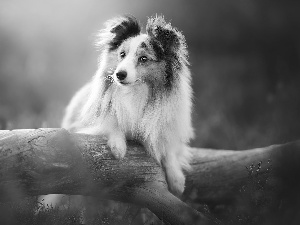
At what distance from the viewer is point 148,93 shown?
122 inches

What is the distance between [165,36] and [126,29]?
0.97 ft

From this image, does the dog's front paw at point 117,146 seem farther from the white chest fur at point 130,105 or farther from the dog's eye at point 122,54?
the dog's eye at point 122,54

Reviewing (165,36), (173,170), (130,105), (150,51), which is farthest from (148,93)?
(173,170)

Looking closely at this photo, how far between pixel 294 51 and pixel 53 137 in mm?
4294

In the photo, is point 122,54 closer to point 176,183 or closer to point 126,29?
point 126,29

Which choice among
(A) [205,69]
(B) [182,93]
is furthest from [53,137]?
(A) [205,69]

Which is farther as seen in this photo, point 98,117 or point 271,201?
point 98,117

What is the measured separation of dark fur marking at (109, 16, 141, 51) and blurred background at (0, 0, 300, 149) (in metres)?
2.69

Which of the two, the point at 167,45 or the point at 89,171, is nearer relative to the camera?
the point at 89,171

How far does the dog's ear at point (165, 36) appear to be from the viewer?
3.05m

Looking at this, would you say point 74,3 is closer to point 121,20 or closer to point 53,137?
point 121,20

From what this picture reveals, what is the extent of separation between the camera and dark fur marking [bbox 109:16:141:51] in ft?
10.4

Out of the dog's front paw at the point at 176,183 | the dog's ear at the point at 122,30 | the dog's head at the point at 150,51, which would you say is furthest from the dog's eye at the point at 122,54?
the dog's front paw at the point at 176,183

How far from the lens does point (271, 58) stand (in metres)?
6.38
